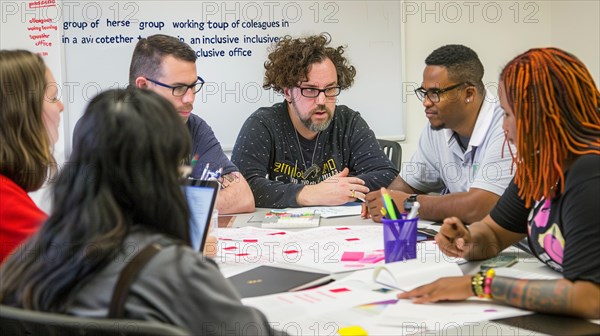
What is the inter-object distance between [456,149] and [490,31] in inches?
77.2

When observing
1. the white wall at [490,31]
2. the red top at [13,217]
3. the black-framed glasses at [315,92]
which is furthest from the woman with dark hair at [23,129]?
the white wall at [490,31]

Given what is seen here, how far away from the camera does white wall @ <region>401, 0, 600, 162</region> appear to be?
409 cm

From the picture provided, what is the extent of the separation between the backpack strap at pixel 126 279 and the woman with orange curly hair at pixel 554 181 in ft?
2.01

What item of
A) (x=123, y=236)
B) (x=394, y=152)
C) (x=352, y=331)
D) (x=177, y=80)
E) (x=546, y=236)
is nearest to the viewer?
(x=123, y=236)

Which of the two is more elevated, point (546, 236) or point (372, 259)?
point (546, 236)

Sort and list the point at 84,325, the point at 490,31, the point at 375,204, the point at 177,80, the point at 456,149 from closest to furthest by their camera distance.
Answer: the point at 84,325 → the point at 375,204 → the point at 177,80 → the point at 456,149 → the point at 490,31

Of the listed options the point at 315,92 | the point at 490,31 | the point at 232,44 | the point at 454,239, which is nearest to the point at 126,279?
the point at 454,239

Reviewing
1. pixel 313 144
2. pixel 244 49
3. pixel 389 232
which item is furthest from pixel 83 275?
pixel 244 49

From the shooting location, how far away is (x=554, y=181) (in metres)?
1.34

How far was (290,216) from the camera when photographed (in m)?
2.33

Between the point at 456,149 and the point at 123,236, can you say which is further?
the point at 456,149

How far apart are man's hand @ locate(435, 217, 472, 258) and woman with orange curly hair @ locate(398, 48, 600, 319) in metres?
0.17

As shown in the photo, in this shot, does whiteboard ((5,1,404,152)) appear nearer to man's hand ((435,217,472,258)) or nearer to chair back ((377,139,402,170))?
chair back ((377,139,402,170))

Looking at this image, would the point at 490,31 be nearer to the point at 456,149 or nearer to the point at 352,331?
the point at 456,149
